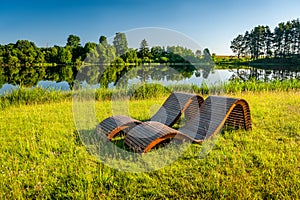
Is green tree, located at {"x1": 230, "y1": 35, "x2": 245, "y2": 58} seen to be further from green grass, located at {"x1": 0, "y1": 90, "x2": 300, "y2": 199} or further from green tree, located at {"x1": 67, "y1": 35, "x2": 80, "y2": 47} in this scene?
green grass, located at {"x1": 0, "y1": 90, "x2": 300, "y2": 199}

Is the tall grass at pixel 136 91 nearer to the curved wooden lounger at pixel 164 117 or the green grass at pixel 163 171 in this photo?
the curved wooden lounger at pixel 164 117

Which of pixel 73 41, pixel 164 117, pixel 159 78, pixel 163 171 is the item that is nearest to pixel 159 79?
pixel 159 78

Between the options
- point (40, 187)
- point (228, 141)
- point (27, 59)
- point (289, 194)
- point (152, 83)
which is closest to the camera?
point (289, 194)

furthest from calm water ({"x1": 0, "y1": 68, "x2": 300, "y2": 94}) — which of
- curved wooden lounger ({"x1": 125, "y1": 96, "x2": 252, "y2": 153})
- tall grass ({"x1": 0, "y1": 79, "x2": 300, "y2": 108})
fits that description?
curved wooden lounger ({"x1": 125, "y1": 96, "x2": 252, "y2": 153})

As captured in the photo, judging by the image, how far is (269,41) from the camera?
56.4 m

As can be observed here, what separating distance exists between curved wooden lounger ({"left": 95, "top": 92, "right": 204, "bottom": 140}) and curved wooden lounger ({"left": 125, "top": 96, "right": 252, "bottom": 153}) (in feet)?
1.02

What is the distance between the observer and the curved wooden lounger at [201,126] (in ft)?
13.1

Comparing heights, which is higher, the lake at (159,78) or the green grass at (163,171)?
the lake at (159,78)

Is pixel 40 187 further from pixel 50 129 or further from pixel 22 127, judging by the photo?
pixel 22 127

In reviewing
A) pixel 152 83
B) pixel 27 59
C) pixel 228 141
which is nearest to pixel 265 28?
pixel 27 59

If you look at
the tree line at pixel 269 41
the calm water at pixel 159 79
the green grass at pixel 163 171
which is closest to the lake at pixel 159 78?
the calm water at pixel 159 79

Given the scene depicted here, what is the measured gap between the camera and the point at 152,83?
1092 centimetres

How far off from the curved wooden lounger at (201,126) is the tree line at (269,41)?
56551 mm

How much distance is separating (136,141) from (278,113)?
178 inches
